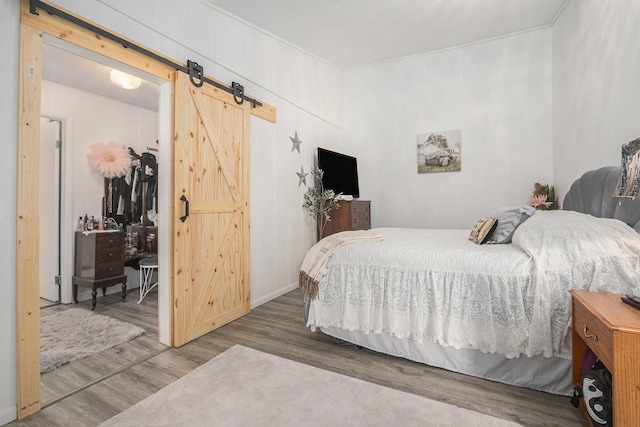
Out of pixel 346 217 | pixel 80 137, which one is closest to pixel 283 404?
pixel 346 217

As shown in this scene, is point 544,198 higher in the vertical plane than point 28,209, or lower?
higher

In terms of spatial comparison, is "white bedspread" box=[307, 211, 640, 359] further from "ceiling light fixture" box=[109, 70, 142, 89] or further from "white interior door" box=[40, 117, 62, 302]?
"white interior door" box=[40, 117, 62, 302]

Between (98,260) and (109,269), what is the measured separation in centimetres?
17

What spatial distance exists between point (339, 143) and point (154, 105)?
3005 millimetres

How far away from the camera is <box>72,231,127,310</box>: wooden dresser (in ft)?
12.1

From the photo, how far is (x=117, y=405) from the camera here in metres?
1.81

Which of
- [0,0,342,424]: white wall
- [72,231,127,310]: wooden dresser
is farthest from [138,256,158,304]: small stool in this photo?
[0,0,342,424]: white wall

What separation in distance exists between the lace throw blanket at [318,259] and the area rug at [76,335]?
165cm

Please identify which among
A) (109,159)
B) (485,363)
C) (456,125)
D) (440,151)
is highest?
(456,125)

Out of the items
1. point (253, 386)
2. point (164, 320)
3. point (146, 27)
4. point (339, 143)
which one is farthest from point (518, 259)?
point (339, 143)

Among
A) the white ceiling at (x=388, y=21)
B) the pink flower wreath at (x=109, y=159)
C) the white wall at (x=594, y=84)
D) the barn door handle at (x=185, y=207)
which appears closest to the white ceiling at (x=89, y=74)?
the pink flower wreath at (x=109, y=159)

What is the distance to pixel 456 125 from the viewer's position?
15.5 ft

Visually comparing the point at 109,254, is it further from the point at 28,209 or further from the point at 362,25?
the point at 362,25

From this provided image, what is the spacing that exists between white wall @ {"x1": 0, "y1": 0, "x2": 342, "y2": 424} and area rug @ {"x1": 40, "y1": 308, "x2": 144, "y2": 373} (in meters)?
0.77
